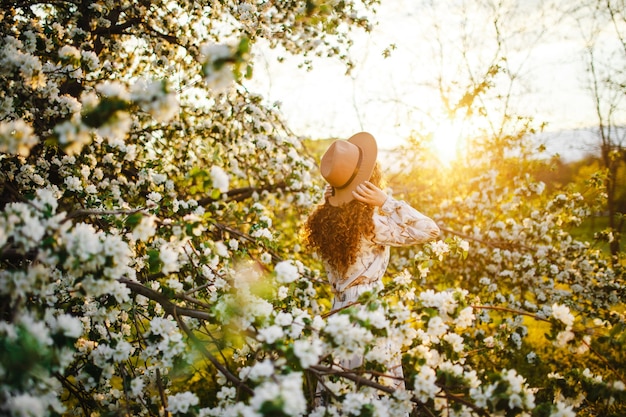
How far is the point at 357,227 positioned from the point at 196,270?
1.07m

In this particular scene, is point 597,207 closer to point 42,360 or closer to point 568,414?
point 568,414

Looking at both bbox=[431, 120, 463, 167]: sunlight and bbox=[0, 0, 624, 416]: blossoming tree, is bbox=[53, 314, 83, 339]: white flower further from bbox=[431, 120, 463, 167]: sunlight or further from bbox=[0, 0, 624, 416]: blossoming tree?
bbox=[431, 120, 463, 167]: sunlight

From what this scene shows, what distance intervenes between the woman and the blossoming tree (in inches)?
10.7

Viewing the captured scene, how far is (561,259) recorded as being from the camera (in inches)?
206

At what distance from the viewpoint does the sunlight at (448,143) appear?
23.6 feet

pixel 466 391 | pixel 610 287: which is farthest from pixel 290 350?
pixel 610 287

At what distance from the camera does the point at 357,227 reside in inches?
107

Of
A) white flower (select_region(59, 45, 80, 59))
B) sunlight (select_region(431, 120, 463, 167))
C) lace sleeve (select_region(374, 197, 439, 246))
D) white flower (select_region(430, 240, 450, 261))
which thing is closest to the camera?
white flower (select_region(59, 45, 80, 59))

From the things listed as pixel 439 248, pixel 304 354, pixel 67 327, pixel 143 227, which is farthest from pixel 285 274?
pixel 439 248

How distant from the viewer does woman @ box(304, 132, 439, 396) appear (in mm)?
2734

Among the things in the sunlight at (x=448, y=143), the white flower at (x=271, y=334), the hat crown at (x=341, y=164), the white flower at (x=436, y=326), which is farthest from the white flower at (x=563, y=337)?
the sunlight at (x=448, y=143)

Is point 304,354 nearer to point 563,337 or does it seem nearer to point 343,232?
point 343,232

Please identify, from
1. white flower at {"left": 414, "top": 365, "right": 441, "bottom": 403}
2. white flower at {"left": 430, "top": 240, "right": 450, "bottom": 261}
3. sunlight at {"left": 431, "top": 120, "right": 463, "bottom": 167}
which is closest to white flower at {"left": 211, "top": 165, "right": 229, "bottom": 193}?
white flower at {"left": 414, "top": 365, "right": 441, "bottom": 403}

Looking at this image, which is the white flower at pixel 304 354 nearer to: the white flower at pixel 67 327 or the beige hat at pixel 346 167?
the white flower at pixel 67 327
